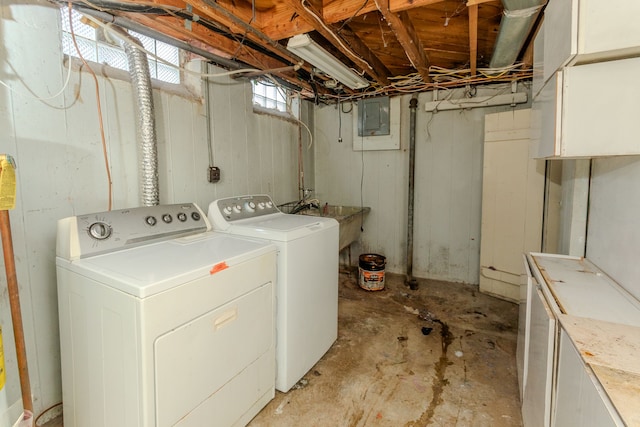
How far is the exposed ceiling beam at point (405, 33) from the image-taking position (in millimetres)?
1652

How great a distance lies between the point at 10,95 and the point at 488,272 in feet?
11.7

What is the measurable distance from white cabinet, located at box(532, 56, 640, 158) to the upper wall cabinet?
4 cm

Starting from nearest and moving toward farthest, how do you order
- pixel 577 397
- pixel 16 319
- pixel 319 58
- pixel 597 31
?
pixel 577 397, pixel 597 31, pixel 16 319, pixel 319 58

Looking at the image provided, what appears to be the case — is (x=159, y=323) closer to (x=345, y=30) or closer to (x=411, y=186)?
(x=345, y=30)

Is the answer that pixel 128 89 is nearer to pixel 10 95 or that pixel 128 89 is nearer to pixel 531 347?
pixel 10 95

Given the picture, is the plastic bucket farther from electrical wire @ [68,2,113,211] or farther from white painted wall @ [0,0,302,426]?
electrical wire @ [68,2,113,211]

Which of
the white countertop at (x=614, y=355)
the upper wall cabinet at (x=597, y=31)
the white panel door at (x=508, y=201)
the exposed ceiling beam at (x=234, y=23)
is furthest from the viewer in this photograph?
the white panel door at (x=508, y=201)

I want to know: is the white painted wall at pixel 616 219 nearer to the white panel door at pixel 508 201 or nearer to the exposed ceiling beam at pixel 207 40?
the white panel door at pixel 508 201

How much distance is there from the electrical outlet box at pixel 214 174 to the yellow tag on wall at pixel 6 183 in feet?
4.05

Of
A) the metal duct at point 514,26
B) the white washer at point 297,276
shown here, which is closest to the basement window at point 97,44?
the white washer at point 297,276

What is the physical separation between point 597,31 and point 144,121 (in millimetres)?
1985

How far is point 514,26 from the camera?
1806mm

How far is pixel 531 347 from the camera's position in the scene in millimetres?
1381

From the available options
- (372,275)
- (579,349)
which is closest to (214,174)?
(372,275)
